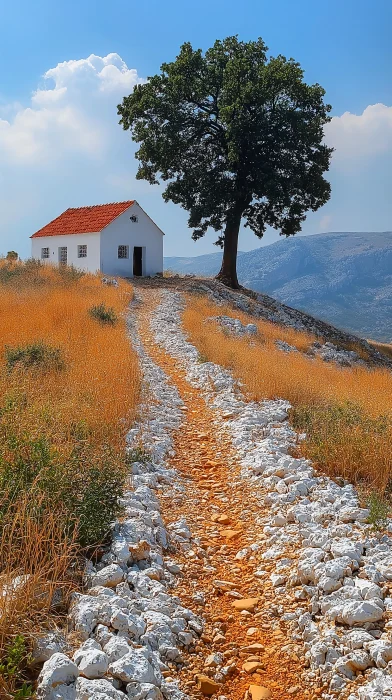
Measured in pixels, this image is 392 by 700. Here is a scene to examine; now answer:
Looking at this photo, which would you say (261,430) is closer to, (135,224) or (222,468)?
(222,468)

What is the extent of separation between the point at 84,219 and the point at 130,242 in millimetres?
4435

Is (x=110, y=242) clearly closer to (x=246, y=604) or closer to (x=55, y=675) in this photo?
(x=246, y=604)

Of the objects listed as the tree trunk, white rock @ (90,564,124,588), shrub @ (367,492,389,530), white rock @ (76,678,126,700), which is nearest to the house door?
the tree trunk

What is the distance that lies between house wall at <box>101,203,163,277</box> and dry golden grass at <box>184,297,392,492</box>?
18.4 meters

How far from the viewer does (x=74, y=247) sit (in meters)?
37.0

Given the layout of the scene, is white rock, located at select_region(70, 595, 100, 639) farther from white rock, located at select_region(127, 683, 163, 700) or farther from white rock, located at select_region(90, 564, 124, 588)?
white rock, located at select_region(127, 683, 163, 700)

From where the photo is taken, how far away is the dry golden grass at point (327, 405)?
6973 millimetres

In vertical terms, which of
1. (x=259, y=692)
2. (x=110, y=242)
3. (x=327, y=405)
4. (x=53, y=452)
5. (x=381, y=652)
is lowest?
(x=259, y=692)

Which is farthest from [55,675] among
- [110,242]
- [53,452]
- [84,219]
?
[84,219]

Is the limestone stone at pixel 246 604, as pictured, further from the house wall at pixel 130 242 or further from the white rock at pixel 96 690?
the house wall at pixel 130 242

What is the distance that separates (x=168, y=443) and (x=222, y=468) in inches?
41.3

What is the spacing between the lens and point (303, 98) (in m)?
30.0

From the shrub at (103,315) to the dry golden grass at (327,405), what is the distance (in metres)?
2.57

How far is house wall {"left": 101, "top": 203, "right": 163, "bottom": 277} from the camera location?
35.2m
